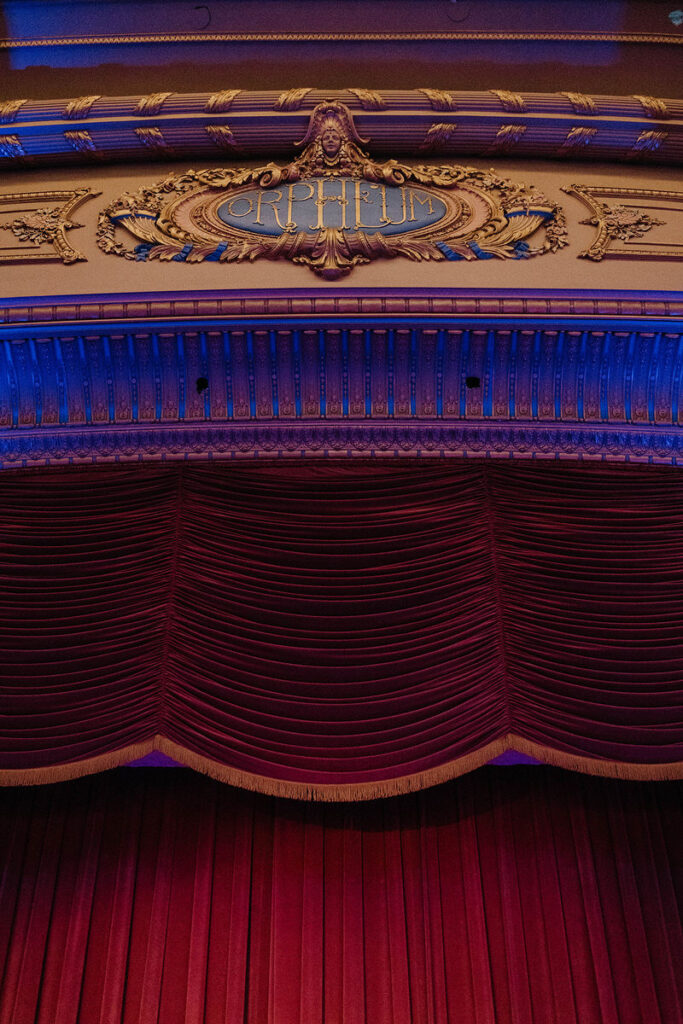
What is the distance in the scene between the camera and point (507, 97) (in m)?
3.74

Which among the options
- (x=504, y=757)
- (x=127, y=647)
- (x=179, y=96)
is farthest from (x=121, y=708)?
(x=179, y=96)

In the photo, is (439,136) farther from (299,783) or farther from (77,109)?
(299,783)

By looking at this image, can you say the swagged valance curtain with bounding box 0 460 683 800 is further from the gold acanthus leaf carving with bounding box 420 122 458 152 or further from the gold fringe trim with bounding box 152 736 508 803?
the gold acanthus leaf carving with bounding box 420 122 458 152

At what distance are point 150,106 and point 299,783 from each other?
2.98 meters

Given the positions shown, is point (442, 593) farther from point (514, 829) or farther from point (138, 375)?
point (138, 375)

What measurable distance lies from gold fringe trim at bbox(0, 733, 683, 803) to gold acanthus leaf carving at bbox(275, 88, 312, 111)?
9.02 ft

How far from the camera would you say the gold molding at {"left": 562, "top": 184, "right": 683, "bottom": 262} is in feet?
11.1

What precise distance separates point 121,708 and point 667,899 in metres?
1.72

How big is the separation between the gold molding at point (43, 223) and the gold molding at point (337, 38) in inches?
32.8

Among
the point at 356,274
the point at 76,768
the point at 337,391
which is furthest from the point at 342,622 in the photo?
the point at 356,274

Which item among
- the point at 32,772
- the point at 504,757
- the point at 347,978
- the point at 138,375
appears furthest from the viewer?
the point at 138,375

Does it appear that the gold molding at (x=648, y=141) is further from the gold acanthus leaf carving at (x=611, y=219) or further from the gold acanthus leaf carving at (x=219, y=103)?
the gold acanthus leaf carving at (x=219, y=103)

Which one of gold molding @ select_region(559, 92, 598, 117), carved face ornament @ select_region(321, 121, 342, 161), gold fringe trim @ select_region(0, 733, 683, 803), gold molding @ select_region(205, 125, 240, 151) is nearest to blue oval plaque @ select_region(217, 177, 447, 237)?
carved face ornament @ select_region(321, 121, 342, 161)

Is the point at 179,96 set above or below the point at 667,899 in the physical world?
above
